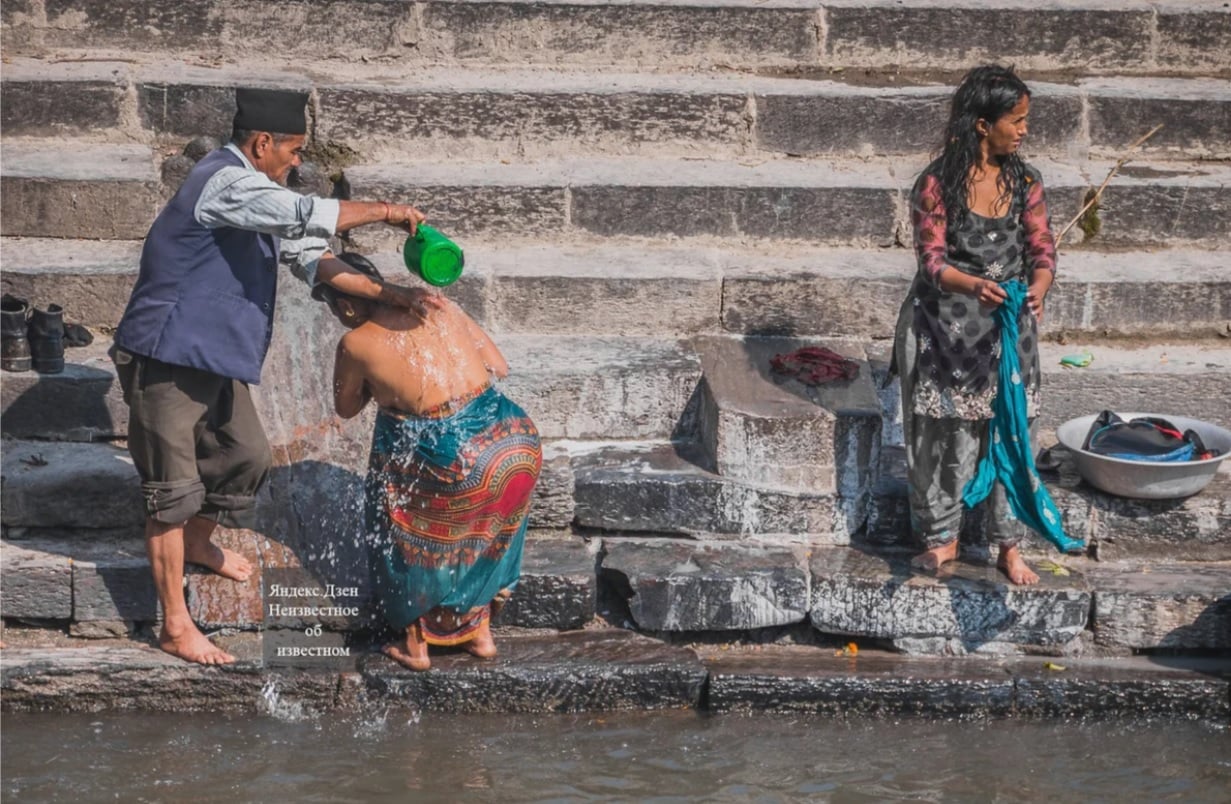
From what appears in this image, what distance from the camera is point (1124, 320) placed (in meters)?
7.29

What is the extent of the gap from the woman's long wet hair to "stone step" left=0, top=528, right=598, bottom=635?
1943 mm

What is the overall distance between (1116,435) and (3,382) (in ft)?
14.9

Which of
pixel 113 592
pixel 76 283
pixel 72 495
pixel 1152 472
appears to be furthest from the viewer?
pixel 76 283

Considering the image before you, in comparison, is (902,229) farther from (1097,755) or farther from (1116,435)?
(1097,755)

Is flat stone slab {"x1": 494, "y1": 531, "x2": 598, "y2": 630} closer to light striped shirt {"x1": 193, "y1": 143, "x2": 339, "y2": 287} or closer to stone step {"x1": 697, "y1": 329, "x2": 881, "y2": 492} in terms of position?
stone step {"x1": 697, "y1": 329, "x2": 881, "y2": 492}

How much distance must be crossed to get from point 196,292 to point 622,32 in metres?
3.58

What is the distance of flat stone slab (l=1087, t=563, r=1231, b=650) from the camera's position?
5980 millimetres

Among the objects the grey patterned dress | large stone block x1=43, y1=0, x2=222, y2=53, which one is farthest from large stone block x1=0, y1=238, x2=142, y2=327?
the grey patterned dress

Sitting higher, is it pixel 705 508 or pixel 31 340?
pixel 31 340

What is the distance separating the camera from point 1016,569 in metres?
6.04

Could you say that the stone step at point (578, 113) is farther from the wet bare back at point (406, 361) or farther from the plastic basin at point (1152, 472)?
the wet bare back at point (406, 361)

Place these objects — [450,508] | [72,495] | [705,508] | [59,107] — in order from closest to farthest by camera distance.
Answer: [450,508] → [72,495] → [705,508] → [59,107]

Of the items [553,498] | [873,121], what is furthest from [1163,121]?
[553,498]

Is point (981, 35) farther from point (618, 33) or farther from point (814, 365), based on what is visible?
point (814, 365)
